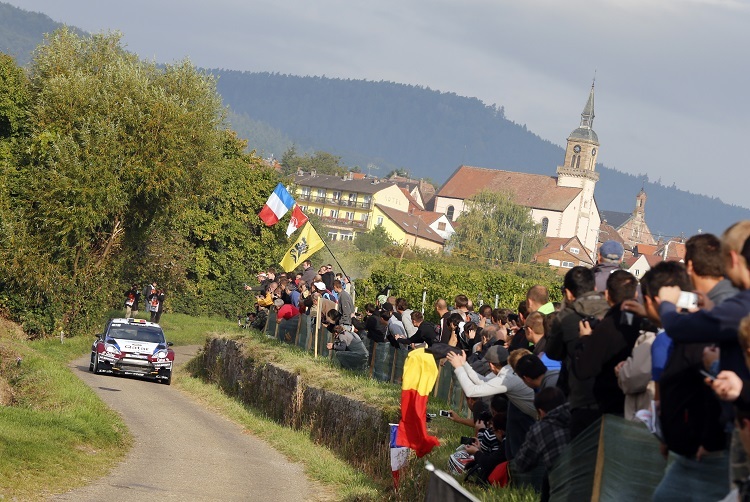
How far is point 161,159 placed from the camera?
1651 inches

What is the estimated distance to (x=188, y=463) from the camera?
18875mm

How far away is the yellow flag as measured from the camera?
33.5m

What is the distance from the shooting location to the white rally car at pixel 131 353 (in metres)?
33.1

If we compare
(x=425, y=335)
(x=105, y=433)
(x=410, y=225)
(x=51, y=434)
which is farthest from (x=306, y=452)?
(x=410, y=225)

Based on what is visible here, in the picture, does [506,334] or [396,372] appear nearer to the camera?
[506,334]

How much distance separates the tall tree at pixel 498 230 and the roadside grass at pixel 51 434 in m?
136

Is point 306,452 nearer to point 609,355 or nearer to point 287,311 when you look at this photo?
point 287,311

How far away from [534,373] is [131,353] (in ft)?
79.3

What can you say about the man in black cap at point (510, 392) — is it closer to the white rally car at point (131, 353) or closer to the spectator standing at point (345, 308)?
the spectator standing at point (345, 308)

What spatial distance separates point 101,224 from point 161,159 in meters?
3.23

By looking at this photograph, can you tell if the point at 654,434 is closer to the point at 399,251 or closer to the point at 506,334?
the point at 506,334

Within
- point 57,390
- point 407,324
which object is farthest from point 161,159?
point 407,324

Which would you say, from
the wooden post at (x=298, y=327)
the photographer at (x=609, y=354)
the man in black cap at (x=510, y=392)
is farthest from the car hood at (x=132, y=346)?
the photographer at (x=609, y=354)

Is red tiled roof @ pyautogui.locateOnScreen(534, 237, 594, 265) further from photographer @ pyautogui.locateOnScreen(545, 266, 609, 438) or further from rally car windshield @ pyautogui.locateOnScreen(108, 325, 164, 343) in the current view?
photographer @ pyautogui.locateOnScreen(545, 266, 609, 438)
